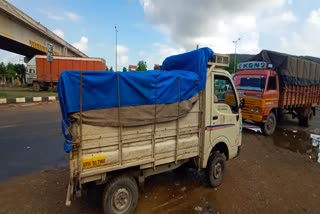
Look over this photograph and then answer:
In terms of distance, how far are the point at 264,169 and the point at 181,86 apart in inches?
134

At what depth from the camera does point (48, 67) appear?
24250 mm

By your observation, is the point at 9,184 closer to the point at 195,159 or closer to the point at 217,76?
the point at 195,159

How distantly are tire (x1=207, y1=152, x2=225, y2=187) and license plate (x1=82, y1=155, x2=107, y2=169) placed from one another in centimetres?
223

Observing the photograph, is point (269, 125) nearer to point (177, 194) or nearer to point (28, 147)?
point (177, 194)

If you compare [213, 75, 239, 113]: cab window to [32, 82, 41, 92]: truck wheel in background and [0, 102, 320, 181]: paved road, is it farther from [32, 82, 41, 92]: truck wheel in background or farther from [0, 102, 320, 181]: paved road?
[32, 82, 41, 92]: truck wheel in background

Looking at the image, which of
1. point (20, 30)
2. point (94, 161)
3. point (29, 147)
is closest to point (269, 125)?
point (94, 161)

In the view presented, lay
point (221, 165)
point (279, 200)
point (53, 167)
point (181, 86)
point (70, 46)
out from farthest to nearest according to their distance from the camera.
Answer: point (70, 46) < point (53, 167) < point (221, 165) < point (279, 200) < point (181, 86)

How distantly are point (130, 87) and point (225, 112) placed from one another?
6.93ft

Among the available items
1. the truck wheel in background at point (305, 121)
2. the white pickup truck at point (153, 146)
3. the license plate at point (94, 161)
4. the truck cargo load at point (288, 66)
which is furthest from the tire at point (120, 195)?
the truck wheel in background at point (305, 121)

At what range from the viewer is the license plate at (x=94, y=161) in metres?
2.86

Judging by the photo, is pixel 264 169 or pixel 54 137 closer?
pixel 264 169

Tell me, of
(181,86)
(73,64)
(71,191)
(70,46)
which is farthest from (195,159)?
(70,46)

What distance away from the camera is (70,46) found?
36.6 meters

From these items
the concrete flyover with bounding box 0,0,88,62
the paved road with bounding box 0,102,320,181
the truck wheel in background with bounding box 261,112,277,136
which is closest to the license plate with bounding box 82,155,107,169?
the paved road with bounding box 0,102,320,181
